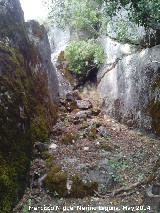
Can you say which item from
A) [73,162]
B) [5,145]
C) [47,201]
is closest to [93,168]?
[73,162]

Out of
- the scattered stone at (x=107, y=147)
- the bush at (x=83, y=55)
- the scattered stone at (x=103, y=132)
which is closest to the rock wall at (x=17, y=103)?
the scattered stone at (x=103, y=132)

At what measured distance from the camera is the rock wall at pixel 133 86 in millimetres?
11305

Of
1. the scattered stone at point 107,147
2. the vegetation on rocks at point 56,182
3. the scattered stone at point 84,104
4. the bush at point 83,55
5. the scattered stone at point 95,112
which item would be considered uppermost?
the bush at point 83,55

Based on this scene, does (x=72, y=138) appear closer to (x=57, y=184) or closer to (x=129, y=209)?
(x=57, y=184)

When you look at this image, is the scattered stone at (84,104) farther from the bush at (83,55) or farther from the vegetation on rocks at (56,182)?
the vegetation on rocks at (56,182)

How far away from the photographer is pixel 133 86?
490 inches

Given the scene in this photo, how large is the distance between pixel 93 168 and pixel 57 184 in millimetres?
1129

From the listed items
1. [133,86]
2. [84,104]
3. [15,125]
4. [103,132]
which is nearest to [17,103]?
[15,125]

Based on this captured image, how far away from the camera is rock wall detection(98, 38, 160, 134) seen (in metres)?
11.3

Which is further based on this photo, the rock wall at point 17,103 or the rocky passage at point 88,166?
the rocky passage at point 88,166

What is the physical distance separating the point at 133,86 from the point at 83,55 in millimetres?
3920

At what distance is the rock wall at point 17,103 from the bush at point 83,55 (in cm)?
362

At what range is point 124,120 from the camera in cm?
1270

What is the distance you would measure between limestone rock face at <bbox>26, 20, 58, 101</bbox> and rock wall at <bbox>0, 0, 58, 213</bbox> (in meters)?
0.35
